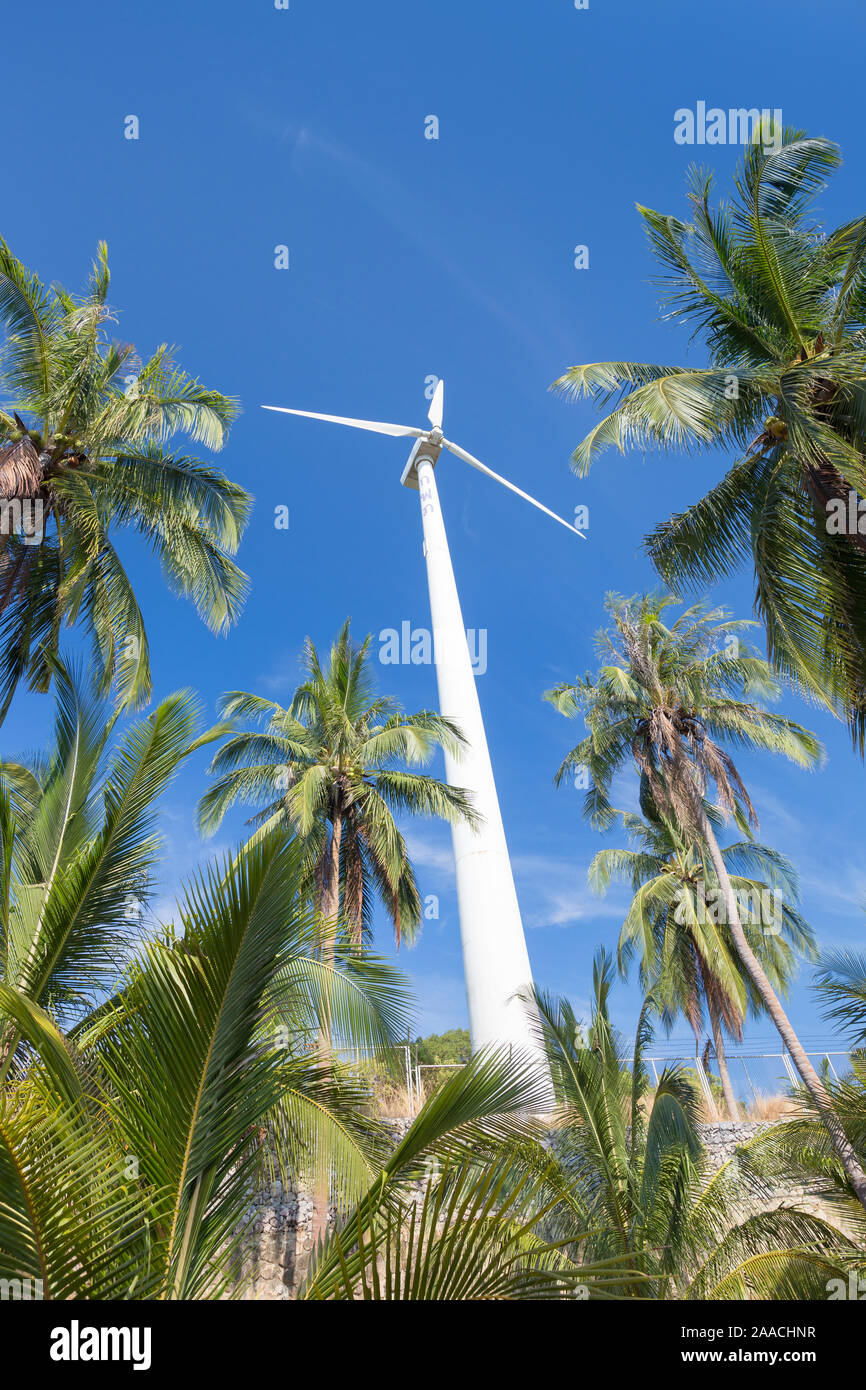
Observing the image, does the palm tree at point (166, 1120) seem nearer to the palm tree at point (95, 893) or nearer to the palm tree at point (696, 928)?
the palm tree at point (95, 893)

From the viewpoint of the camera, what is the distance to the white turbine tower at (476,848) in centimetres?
1661

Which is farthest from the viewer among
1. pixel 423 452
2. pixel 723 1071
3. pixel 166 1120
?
pixel 423 452

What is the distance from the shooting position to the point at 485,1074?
13.7 feet

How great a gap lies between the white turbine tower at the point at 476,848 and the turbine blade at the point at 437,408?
1.91m

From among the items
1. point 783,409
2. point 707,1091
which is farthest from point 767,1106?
point 783,409

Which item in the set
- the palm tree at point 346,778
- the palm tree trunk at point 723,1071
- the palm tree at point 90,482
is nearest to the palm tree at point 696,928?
the palm tree trunk at point 723,1071

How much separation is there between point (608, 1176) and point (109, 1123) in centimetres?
665

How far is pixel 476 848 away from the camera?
1889 centimetres

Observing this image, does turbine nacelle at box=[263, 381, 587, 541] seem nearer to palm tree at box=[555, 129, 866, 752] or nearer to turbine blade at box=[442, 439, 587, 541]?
turbine blade at box=[442, 439, 587, 541]

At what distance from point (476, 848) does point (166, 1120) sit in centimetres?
1531

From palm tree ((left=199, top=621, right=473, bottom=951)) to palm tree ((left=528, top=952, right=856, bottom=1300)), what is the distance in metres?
10.1

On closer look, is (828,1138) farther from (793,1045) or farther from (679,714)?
(679,714)

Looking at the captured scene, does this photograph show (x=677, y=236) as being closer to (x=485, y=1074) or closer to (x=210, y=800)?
(x=485, y=1074)
